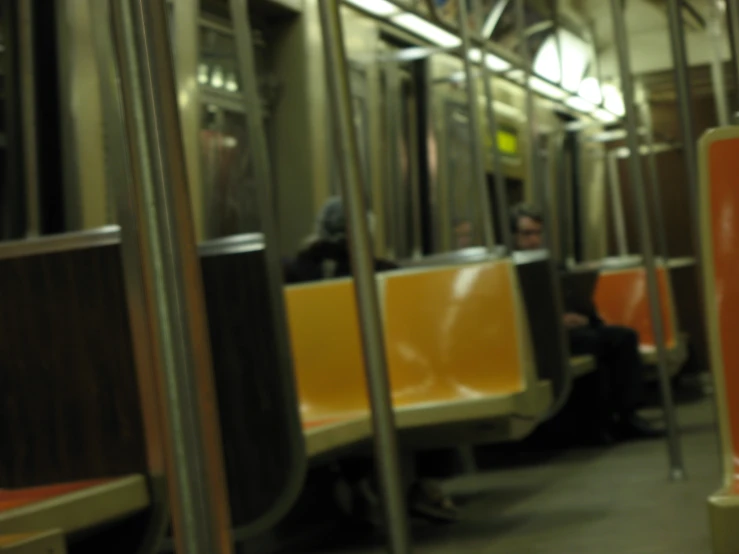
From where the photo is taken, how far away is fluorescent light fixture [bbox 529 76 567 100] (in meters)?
7.57

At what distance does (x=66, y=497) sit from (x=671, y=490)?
2.96 meters

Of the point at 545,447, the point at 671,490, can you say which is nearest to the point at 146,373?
the point at 671,490

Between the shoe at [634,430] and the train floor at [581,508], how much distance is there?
569 millimetres

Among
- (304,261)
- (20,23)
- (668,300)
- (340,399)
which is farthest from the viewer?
(668,300)

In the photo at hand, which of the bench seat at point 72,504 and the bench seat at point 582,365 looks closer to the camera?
the bench seat at point 72,504

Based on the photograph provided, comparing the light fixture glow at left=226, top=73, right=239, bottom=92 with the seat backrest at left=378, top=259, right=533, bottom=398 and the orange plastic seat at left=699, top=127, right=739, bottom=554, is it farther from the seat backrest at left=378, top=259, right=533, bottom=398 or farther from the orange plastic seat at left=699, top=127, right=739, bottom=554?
the orange plastic seat at left=699, top=127, right=739, bottom=554

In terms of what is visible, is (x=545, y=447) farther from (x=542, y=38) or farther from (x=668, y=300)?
(x=542, y=38)

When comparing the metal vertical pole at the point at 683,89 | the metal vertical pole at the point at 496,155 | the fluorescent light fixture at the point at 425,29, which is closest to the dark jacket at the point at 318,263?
the metal vertical pole at the point at 496,155

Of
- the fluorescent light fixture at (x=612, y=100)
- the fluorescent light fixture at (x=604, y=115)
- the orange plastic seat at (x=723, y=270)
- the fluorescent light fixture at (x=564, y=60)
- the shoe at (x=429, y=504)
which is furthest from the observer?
the fluorescent light fixture at (x=612, y=100)

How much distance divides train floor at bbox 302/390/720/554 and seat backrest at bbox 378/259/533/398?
0.46 metres

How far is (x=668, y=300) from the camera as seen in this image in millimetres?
7953

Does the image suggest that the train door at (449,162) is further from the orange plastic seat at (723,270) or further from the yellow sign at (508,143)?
the orange plastic seat at (723,270)

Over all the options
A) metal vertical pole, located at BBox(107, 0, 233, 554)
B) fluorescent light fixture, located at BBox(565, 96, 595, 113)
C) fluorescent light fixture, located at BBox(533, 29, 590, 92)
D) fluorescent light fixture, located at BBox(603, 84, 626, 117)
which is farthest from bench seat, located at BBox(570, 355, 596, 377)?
metal vertical pole, located at BBox(107, 0, 233, 554)

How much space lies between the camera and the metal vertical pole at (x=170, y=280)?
2.64 ft
